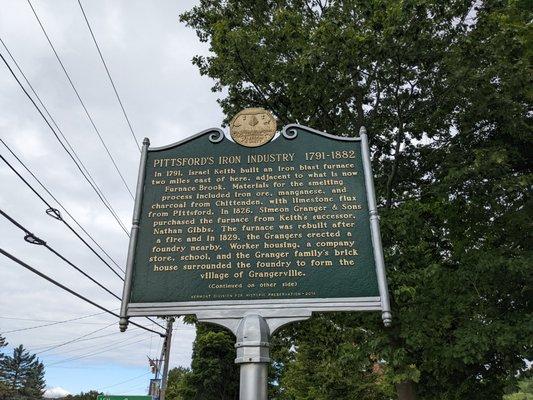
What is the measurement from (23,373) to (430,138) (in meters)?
114

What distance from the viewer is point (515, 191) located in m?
9.68

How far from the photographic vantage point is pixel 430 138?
1223 cm

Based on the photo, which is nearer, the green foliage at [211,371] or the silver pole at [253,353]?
the silver pole at [253,353]

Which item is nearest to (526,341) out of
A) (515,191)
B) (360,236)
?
(515,191)

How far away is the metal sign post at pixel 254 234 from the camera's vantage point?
4.97 meters

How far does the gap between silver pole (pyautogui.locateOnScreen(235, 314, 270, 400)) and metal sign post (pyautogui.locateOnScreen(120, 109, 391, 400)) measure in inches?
0.4

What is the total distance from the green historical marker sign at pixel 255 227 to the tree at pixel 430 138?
3831mm

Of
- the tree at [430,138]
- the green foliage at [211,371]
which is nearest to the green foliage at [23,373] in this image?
the green foliage at [211,371]

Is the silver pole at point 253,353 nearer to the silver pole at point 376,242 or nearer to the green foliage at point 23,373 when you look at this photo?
the silver pole at point 376,242

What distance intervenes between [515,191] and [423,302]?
10.5ft

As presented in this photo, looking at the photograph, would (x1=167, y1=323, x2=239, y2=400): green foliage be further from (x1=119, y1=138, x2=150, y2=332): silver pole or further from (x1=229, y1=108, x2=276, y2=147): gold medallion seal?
(x1=229, y1=108, x2=276, y2=147): gold medallion seal

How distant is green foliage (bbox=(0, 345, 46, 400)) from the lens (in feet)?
308

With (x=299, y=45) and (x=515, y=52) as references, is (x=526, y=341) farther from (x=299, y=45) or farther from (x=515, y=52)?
(x=299, y=45)

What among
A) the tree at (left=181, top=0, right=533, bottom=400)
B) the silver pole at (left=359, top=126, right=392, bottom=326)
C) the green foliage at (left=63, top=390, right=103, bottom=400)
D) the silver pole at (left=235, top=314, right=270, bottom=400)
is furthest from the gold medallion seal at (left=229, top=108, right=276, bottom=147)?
the green foliage at (left=63, top=390, right=103, bottom=400)
